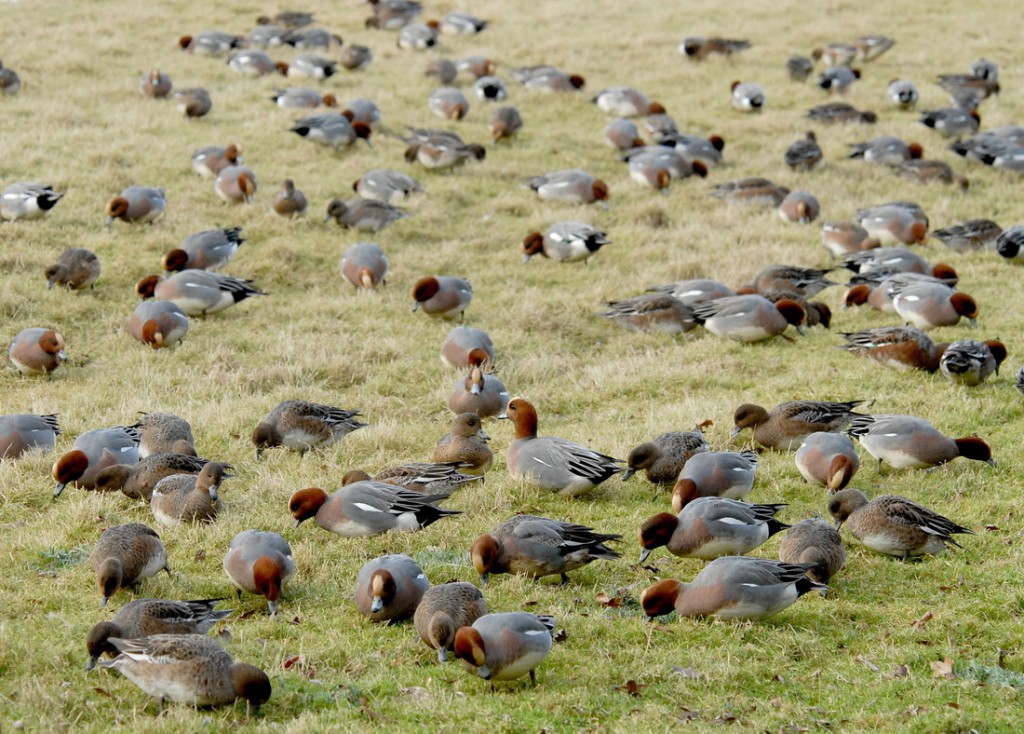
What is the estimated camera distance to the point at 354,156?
739 inches

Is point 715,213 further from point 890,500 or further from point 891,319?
point 890,500

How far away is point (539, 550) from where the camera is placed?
7453 millimetres

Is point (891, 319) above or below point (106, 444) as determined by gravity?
below

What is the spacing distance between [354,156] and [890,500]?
41.7ft

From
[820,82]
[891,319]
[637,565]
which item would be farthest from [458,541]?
[820,82]

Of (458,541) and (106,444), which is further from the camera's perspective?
(106,444)

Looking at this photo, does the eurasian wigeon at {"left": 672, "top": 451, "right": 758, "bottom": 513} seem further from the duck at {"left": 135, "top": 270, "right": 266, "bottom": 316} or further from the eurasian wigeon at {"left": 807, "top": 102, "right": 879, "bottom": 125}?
the eurasian wigeon at {"left": 807, "top": 102, "right": 879, "bottom": 125}

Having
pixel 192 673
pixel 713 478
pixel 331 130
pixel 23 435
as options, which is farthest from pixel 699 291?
pixel 192 673

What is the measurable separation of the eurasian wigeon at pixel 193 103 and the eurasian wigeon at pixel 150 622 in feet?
48.1

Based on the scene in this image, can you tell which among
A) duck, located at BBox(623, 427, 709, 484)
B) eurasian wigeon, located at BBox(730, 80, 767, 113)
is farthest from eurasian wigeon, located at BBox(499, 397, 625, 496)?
eurasian wigeon, located at BBox(730, 80, 767, 113)

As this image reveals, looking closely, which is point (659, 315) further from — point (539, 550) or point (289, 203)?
point (539, 550)

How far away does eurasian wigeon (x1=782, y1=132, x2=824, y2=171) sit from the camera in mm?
18906

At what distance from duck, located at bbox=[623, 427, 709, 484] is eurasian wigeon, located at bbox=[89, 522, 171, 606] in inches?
142

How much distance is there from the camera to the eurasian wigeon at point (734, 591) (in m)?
6.86
